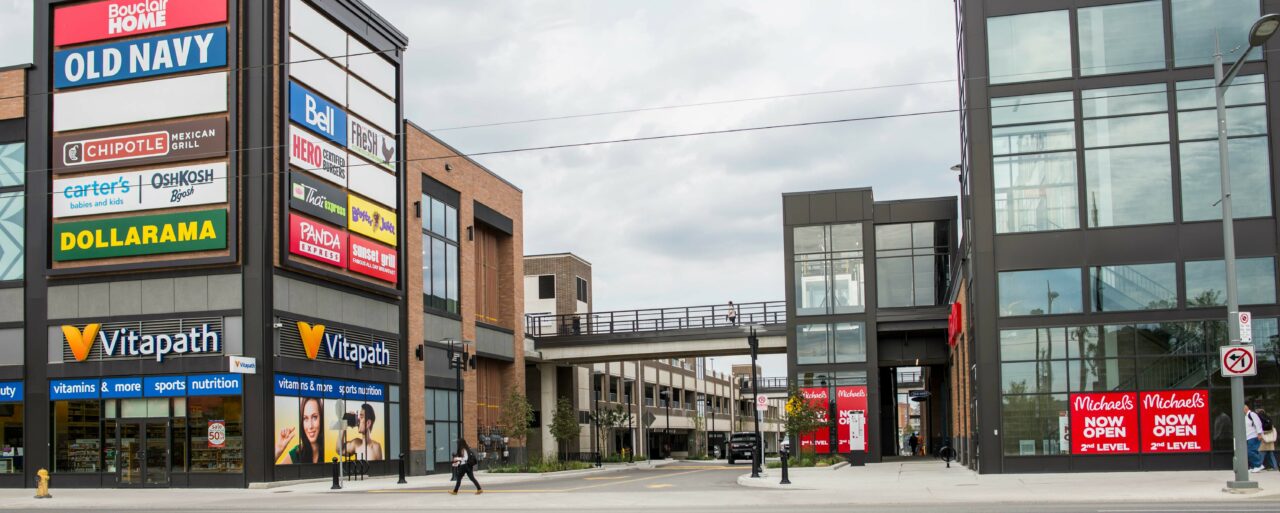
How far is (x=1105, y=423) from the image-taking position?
31.7 metres

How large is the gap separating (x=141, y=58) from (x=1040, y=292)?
27.8m

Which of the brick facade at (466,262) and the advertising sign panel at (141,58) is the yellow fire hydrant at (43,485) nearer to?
the advertising sign panel at (141,58)

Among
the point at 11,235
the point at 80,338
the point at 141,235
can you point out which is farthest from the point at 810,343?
the point at 11,235

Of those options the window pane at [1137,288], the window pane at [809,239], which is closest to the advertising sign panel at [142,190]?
the window pane at [1137,288]

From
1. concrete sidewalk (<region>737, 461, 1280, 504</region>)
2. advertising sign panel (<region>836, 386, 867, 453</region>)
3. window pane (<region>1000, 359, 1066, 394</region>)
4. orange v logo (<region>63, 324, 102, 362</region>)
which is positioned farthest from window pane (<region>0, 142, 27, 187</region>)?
advertising sign panel (<region>836, 386, 867, 453</region>)

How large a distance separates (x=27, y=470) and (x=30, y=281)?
19.5 feet

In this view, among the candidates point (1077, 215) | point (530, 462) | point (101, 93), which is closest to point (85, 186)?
point (101, 93)

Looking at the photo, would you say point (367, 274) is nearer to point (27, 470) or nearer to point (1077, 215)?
point (27, 470)

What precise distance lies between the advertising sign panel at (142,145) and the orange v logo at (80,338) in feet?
16.4

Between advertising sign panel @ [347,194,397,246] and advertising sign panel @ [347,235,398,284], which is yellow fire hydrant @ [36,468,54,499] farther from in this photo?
advertising sign panel @ [347,194,397,246]

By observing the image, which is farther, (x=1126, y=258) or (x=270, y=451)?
(x=270, y=451)

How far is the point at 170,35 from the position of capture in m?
36.9

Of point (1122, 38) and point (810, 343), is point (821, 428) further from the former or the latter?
point (1122, 38)

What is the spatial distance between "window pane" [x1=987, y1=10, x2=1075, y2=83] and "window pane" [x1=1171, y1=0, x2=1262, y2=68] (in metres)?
2.83
